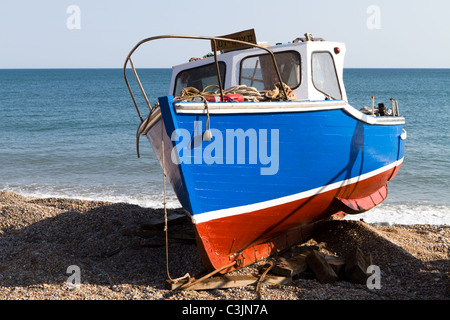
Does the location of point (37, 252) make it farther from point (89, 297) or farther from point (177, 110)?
point (177, 110)

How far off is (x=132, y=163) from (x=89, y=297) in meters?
12.9

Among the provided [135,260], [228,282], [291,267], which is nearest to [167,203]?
[135,260]

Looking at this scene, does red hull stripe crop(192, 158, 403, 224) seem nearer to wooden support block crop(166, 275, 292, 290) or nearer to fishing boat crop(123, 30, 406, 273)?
fishing boat crop(123, 30, 406, 273)

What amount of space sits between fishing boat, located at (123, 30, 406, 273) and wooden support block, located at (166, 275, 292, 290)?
185 millimetres

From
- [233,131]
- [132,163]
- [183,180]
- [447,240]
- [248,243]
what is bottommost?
[132,163]

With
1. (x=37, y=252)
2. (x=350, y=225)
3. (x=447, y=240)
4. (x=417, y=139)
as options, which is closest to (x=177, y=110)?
(x=37, y=252)

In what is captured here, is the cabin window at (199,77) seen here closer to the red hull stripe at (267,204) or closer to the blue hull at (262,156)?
the blue hull at (262,156)

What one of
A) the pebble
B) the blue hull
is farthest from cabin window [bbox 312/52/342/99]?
the pebble

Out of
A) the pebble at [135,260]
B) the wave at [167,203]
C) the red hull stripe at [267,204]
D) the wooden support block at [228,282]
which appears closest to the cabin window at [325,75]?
the red hull stripe at [267,204]

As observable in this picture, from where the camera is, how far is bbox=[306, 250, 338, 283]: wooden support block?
18.2ft

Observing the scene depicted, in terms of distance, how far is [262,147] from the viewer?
5492 mm

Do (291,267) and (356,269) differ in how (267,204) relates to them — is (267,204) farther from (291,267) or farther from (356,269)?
(356,269)

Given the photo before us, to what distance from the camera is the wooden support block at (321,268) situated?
554cm
